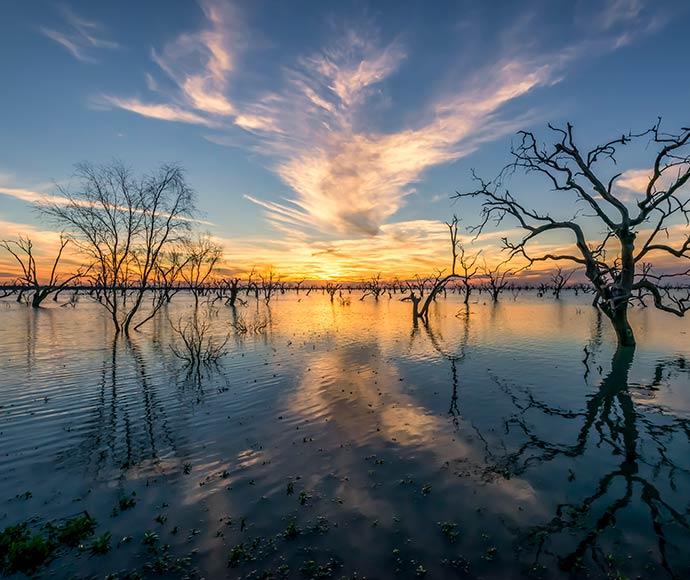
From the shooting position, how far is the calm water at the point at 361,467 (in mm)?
4930

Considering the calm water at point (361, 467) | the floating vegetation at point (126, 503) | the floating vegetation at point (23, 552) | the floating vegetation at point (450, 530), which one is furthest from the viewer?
the floating vegetation at point (126, 503)

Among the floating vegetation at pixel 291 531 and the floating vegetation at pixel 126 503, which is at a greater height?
the floating vegetation at pixel 291 531

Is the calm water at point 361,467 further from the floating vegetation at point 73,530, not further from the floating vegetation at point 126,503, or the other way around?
the floating vegetation at point 73,530

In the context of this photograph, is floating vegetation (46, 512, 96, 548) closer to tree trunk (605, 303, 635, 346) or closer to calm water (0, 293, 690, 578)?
calm water (0, 293, 690, 578)

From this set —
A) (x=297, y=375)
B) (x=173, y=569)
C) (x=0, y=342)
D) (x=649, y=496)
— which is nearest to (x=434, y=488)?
(x=649, y=496)

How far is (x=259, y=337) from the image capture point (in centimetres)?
2708

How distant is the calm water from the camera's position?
4.93m

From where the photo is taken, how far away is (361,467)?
7.48 m

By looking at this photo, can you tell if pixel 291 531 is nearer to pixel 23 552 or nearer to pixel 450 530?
pixel 450 530

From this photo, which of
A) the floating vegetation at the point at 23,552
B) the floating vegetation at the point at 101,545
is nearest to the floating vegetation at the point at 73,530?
the floating vegetation at the point at 23,552

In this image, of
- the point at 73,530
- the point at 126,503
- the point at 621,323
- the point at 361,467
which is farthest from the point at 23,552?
the point at 621,323

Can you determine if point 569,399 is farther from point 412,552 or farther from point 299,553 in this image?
point 299,553

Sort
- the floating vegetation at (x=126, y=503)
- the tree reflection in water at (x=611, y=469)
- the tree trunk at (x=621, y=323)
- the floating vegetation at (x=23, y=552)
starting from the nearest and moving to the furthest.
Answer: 1. the floating vegetation at (x=23, y=552)
2. the tree reflection in water at (x=611, y=469)
3. the floating vegetation at (x=126, y=503)
4. the tree trunk at (x=621, y=323)

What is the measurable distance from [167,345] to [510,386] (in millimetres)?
20609
